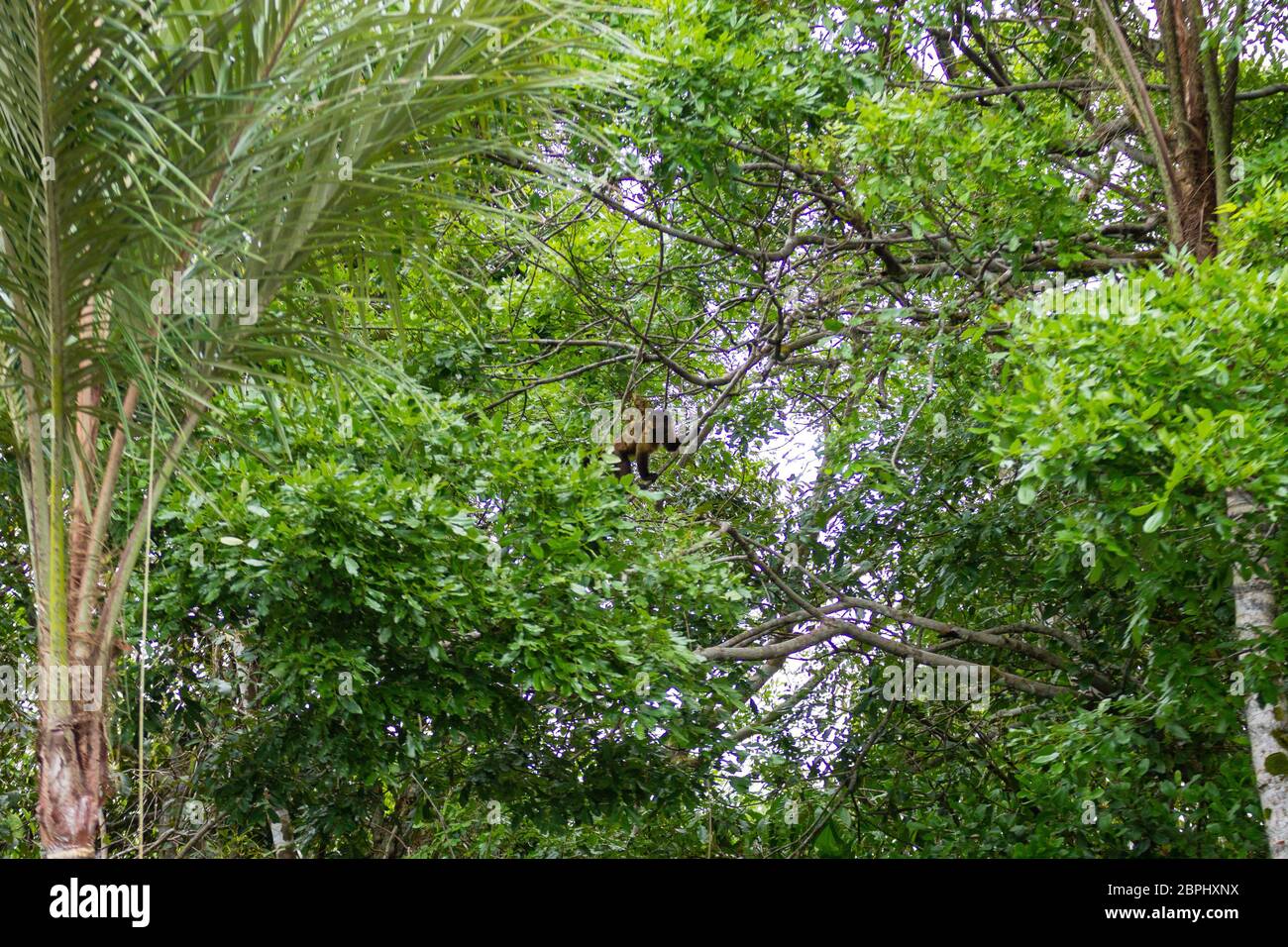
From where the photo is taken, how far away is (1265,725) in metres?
4.81

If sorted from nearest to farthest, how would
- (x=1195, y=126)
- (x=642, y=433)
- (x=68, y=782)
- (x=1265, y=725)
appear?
(x=68, y=782) < (x=1265, y=725) < (x=1195, y=126) < (x=642, y=433)

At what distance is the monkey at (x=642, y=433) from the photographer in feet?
22.4

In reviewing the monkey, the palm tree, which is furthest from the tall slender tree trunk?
the palm tree

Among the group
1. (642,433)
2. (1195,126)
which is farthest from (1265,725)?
(642,433)

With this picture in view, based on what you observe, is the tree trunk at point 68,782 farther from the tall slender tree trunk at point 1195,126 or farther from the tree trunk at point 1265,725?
the tall slender tree trunk at point 1195,126

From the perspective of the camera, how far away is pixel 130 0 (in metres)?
2.85

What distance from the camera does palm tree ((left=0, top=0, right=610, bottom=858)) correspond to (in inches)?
119

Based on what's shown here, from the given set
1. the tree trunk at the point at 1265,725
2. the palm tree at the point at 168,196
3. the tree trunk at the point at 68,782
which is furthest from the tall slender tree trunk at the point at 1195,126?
the tree trunk at the point at 68,782

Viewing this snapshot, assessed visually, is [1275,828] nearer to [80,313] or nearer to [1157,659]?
[1157,659]

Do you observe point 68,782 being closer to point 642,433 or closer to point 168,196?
point 168,196

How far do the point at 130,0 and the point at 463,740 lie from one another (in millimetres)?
4255

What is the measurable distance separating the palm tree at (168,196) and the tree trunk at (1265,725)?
2984 mm

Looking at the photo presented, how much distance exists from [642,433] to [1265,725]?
322 centimetres

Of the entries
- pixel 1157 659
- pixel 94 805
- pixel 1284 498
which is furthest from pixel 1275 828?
pixel 94 805
